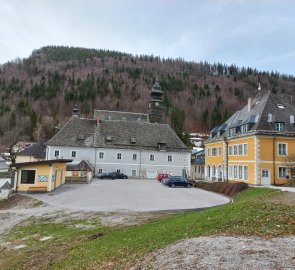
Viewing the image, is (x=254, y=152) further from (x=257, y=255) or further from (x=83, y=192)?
(x=257, y=255)

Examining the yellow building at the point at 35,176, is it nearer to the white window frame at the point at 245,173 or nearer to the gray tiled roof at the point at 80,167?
the gray tiled roof at the point at 80,167

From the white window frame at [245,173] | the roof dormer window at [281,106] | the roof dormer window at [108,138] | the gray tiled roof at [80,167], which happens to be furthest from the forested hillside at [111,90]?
the white window frame at [245,173]

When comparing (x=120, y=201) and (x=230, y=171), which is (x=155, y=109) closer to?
(x=230, y=171)

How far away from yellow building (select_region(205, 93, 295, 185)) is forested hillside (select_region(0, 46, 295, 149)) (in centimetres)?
7182

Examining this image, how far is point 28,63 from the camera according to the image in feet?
612

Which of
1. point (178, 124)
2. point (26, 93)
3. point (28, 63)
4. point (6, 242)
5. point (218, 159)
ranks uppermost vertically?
point (28, 63)

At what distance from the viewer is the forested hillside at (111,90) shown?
12225cm

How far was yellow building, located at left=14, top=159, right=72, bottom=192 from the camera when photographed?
111 ft

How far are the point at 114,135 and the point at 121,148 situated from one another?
346 cm

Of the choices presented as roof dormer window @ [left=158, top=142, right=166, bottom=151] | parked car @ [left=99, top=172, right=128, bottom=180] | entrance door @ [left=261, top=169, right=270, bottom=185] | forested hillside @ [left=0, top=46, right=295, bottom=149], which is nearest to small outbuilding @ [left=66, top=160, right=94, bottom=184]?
parked car @ [left=99, top=172, right=128, bottom=180]

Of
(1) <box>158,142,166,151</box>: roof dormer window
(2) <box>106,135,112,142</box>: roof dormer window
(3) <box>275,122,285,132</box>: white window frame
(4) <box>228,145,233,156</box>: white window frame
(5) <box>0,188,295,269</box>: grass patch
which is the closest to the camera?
(5) <box>0,188,295,269</box>: grass patch

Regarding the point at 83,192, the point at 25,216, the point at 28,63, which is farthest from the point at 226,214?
the point at 28,63

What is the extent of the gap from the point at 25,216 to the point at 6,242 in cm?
612

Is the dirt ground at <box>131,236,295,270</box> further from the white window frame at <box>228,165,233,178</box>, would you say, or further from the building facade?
the building facade
